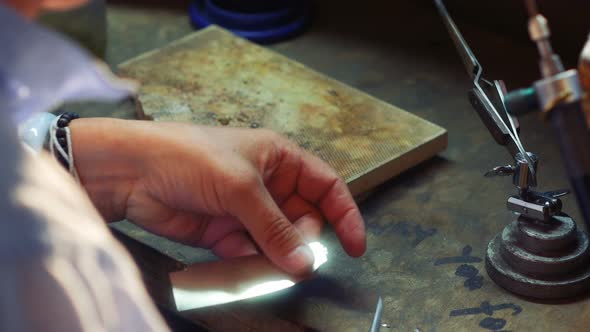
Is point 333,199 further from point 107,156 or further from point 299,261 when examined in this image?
point 107,156

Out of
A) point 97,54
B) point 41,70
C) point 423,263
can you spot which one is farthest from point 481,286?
point 97,54

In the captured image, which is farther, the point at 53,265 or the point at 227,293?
the point at 227,293

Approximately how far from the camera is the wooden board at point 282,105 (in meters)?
1.18

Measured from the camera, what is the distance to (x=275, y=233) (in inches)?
36.9

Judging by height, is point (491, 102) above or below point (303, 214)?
above

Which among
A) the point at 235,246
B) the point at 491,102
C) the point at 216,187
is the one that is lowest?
the point at 235,246

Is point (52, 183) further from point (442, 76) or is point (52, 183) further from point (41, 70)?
point (442, 76)

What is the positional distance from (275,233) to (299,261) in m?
0.04

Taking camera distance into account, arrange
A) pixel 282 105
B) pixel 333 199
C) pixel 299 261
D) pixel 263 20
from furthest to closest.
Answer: pixel 263 20 < pixel 282 105 < pixel 333 199 < pixel 299 261

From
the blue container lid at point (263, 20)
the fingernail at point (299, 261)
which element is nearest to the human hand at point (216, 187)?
the fingernail at point (299, 261)

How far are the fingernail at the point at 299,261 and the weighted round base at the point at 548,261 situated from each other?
0.76ft

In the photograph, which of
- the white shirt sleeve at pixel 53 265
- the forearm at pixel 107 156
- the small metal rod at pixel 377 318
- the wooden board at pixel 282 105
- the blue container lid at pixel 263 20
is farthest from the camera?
the blue container lid at pixel 263 20

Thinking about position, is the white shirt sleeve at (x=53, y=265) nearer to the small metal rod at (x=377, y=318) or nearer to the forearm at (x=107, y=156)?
the forearm at (x=107, y=156)

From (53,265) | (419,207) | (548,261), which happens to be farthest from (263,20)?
(53,265)
